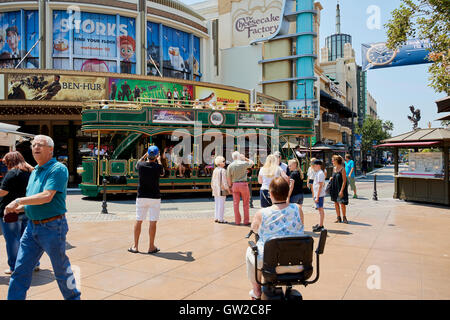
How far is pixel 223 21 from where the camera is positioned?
147 feet

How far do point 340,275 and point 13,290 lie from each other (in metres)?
4.23

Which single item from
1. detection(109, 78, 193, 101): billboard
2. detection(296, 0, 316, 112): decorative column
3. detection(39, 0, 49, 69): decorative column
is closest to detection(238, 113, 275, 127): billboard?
detection(109, 78, 193, 101): billboard

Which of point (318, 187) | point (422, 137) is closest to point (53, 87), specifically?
point (318, 187)

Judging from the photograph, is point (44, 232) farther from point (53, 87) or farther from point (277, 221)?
point (53, 87)

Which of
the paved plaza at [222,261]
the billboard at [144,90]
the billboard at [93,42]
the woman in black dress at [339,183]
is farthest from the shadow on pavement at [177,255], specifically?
the billboard at [93,42]

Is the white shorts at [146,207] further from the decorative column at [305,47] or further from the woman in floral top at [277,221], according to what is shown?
the decorative column at [305,47]

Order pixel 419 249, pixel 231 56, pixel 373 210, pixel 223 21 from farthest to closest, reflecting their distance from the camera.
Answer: pixel 223 21, pixel 231 56, pixel 373 210, pixel 419 249

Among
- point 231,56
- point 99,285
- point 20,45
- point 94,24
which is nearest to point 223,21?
point 231,56

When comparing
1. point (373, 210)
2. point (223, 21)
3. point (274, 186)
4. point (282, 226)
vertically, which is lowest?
point (373, 210)

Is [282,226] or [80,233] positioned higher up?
[282,226]

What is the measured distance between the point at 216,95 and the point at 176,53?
9295mm

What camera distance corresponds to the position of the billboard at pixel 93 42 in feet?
93.5

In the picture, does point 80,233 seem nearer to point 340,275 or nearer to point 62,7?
point 340,275

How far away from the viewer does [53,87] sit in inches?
865
